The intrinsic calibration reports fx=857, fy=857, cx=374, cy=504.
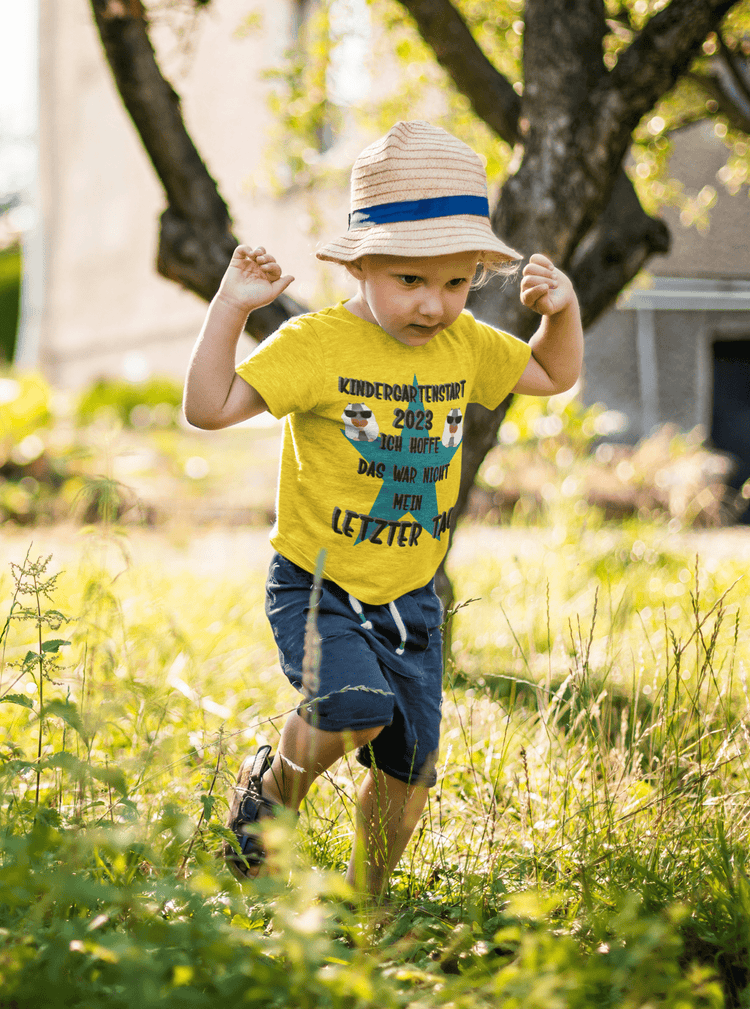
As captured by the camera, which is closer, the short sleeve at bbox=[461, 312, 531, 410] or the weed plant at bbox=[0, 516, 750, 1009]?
the weed plant at bbox=[0, 516, 750, 1009]

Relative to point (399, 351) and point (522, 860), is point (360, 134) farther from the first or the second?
point (522, 860)

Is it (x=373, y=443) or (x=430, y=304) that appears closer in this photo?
(x=430, y=304)

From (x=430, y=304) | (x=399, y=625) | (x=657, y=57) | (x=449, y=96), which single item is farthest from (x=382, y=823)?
(x=449, y=96)

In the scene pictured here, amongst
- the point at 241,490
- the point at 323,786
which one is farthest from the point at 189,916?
the point at 241,490

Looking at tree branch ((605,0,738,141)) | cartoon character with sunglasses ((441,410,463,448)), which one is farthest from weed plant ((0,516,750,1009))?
tree branch ((605,0,738,141))

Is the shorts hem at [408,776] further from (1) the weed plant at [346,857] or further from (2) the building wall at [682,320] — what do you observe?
(2) the building wall at [682,320]

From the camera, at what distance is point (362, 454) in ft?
6.09

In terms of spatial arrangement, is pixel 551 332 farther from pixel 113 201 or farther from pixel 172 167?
pixel 113 201

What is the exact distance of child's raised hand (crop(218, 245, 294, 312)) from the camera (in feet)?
5.65

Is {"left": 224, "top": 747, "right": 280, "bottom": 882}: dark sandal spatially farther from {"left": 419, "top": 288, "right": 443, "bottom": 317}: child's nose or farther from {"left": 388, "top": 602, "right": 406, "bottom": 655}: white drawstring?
{"left": 419, "top": 288, "right": 443, "bottom": 317}: child's nose

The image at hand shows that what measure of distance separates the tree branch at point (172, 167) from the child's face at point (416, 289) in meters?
1.41

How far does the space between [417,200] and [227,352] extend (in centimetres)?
51

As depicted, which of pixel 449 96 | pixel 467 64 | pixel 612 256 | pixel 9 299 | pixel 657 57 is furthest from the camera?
pixel 9 299

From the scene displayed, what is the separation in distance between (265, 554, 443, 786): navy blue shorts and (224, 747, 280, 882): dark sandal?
0.19m
